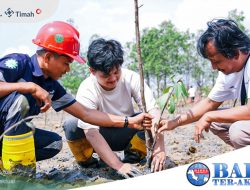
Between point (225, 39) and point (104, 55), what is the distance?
0.55m

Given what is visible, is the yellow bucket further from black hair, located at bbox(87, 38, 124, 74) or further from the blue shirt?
black hair, located at bbox(87, 38, 124, 74)

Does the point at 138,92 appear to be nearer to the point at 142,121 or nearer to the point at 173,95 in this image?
the point at 142,121

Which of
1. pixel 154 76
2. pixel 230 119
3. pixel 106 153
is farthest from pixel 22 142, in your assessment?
pixel 154 76

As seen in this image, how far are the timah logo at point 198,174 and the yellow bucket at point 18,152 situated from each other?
0.62 metres

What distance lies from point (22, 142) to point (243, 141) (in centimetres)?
91

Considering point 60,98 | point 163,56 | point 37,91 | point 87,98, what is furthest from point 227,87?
point 163,56

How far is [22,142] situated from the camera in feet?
4.64

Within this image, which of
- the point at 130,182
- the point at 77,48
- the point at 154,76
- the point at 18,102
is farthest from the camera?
the point at 154,76

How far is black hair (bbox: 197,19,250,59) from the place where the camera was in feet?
4.96

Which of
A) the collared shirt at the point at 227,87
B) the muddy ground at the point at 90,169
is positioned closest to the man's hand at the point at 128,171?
the muddy ground at the point at 90,169

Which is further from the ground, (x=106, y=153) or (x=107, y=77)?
(x=107, y=77)

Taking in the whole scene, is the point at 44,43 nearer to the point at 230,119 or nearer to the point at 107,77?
the point at 107,77

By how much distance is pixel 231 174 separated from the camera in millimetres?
1293

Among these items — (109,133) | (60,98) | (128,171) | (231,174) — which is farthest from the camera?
(109,133)
